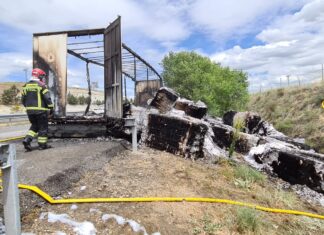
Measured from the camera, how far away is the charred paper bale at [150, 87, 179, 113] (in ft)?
34.5

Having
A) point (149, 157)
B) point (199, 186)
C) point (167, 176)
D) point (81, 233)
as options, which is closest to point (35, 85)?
point (149, 157)

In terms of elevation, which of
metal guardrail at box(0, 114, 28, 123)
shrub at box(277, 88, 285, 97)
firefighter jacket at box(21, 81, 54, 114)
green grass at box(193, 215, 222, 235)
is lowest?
green grass at box(193, 215, 222, 235)

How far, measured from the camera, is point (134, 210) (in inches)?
180

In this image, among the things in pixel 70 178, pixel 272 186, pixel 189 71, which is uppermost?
pixel 189 71

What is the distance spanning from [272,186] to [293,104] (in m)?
21.4

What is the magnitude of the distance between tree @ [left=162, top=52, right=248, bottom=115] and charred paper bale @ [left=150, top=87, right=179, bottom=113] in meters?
11.6

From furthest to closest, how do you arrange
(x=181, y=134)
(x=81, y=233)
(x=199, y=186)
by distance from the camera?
(x=181, y=134)
(x=199, y=186)
(x=81, y=233)

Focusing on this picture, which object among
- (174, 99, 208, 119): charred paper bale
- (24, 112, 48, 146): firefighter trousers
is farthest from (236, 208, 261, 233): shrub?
(174, 99, 208, 119): charred paper bale

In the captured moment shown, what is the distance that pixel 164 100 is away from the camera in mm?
10625

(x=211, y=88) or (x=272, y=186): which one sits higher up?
(x=211, y=88)

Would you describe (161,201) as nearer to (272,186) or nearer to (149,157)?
(149,157)

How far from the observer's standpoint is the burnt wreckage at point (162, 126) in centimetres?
777

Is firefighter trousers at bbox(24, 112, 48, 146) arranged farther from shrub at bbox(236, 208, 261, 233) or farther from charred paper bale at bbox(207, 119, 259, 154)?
shrub at bbox(236, 208, 261, 233)

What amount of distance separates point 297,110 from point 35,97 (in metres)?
21.5
